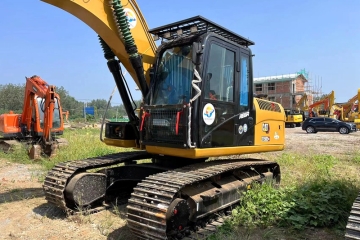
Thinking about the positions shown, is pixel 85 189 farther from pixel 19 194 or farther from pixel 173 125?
pixel 19 194

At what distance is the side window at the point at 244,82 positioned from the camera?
5.13 m

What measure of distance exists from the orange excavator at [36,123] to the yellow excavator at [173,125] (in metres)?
5.42

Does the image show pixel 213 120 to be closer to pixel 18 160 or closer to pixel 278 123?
→ pixel 278 123

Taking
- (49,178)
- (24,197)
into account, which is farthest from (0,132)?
(49,178)

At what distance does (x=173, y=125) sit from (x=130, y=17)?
191 cm

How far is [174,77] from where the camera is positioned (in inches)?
185

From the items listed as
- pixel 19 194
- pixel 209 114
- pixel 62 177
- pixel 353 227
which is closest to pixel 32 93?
pixel 19 194

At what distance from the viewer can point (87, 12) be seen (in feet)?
14.4

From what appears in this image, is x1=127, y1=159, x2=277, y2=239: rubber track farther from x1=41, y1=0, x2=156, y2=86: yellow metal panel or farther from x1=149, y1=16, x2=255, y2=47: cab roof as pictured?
x1=149, y1=16, x2=255, y2=47: cab roof

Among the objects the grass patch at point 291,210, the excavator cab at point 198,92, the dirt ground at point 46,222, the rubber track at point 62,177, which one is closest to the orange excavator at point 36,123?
the dirt ground at point 46,222

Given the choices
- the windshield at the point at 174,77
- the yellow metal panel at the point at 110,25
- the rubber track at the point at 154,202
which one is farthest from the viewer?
the windshield at the point at 174,77

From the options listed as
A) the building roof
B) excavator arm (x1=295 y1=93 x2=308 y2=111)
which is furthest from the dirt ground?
the building roof

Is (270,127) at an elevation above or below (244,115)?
below

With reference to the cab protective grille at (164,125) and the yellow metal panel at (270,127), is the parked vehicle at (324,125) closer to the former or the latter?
the yellow metal panel at (270,127)
